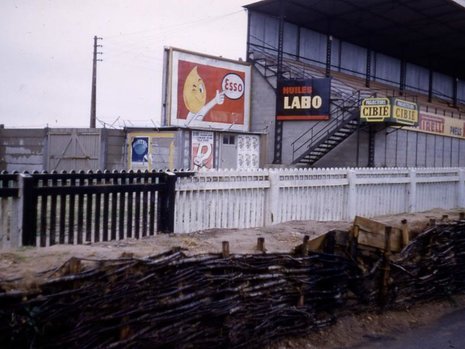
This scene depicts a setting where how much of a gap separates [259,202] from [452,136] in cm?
2812

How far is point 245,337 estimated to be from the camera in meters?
6.00

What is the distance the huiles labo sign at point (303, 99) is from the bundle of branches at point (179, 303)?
65.4 feet

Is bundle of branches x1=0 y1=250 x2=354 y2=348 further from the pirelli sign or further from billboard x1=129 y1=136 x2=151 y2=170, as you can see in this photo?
the pirelli sign

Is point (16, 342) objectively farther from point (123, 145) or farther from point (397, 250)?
point (123, 145)

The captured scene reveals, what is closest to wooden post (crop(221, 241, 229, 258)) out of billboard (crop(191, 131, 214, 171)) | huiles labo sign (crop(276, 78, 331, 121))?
billboard (crop(191, 131, 214, 171))

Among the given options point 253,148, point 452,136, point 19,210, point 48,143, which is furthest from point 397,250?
point 452,136

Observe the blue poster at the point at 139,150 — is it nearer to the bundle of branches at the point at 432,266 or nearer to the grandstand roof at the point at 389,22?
the grandstand roof at the point at 389,22

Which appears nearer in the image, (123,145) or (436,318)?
(436,318)

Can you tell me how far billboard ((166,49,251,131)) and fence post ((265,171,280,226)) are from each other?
48.4ft

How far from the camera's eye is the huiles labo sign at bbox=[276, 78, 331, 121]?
2644cm

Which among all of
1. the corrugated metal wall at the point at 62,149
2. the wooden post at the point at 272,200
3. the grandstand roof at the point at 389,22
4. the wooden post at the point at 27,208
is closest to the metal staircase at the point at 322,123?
the grandstand roof at the point at 389,22

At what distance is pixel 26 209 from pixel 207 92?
2008 cm

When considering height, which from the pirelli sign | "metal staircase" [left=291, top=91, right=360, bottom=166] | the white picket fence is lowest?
the white picket fence

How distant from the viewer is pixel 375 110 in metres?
24.6
